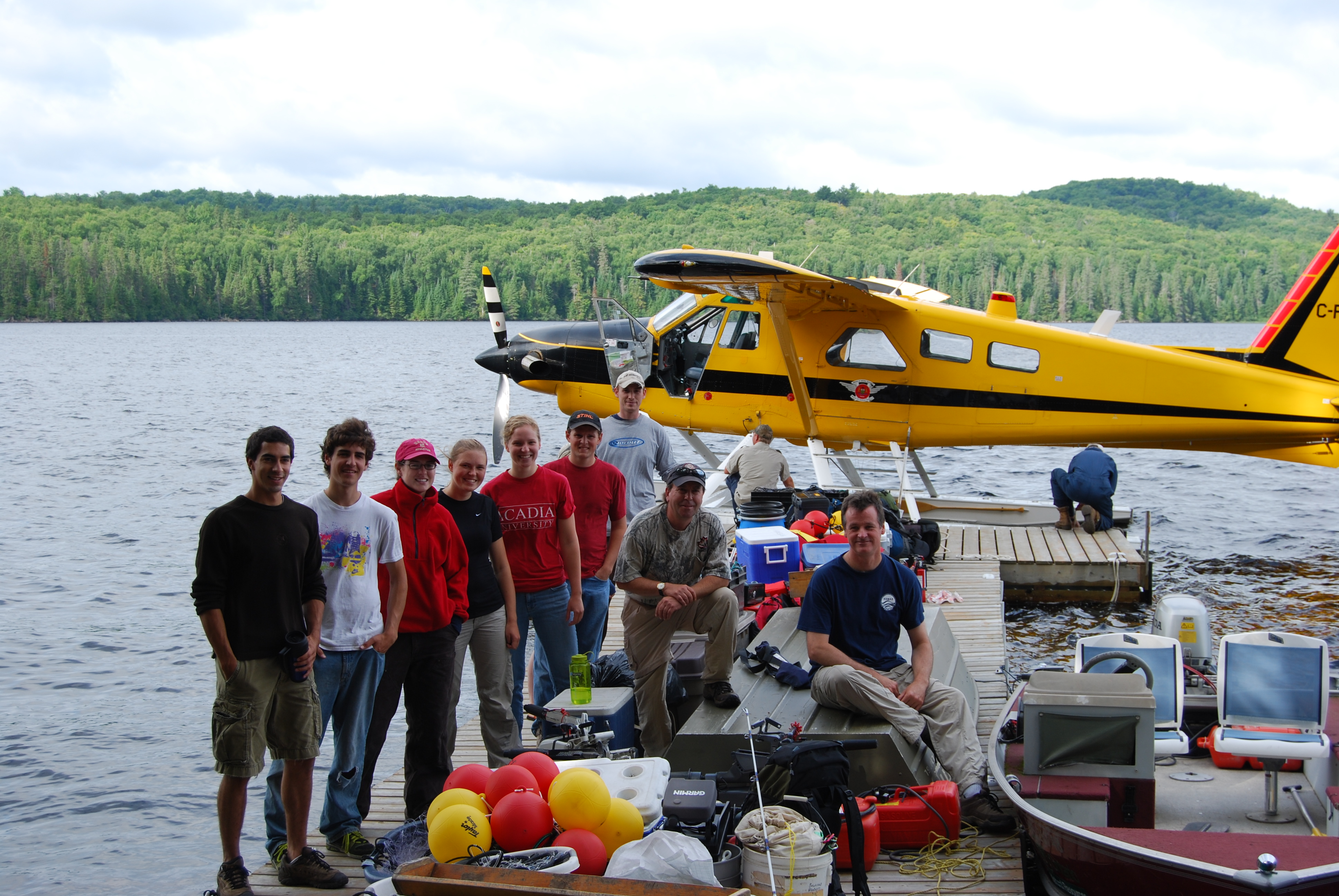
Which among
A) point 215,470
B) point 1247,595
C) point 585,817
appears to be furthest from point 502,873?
point 215,470

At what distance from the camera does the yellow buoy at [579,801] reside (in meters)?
3.37

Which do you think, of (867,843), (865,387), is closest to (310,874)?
(867,843)

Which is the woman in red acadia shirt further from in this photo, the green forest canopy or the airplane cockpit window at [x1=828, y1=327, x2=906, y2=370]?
the green forest canopy

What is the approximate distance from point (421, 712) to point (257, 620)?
3.49ft

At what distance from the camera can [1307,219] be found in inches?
5591

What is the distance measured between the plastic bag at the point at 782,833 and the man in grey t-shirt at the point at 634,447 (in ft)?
12.1

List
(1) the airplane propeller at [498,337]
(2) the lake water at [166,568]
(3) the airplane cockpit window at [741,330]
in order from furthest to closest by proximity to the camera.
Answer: (1) the airplane propeller at [498,337] → (3) the airplane cockpit window at [741,330] → (2) the lake water at [166,568]

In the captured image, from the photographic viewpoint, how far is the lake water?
7.21 m

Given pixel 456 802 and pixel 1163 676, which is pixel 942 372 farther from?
pixel 456 802

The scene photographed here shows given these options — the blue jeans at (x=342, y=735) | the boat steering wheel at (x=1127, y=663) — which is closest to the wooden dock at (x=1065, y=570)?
the boat steering wheel at (x=1127, y=663)

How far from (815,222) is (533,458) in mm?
70113

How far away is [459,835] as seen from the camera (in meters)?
3.30

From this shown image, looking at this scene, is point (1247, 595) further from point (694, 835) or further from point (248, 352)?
point (248, 352)

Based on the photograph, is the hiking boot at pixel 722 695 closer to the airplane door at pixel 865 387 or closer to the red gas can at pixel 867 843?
the red gas can at pixel 867 843
